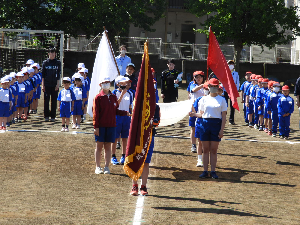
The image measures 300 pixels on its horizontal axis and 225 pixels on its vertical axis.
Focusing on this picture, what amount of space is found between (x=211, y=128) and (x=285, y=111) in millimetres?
6153

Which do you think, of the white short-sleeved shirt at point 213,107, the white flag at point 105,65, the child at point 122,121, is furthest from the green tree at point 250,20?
the white short-sleeved shirt at point 213,107

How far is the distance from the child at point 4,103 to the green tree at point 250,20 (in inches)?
855

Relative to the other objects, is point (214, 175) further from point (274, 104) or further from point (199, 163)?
point (274, 104)

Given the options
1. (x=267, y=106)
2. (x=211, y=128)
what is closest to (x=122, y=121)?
(x=211, y=128)

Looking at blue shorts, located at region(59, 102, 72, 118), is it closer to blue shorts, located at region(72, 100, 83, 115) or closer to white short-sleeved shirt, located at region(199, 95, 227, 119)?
blue shorts, located at region(72, 100, 83, 115)

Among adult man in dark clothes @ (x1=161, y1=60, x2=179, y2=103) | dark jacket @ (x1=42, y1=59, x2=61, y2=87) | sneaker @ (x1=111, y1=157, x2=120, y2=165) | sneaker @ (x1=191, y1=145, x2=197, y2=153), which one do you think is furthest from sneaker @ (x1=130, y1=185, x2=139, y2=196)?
dark jacket @ (x1=42, y1=59, x2=61, y2=87)

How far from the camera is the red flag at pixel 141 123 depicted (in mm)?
8766

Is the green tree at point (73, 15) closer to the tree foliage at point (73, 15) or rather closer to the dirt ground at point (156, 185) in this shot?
the tree foliage at point (73, 15)

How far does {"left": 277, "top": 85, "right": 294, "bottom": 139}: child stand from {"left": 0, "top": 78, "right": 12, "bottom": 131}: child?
25.8ft

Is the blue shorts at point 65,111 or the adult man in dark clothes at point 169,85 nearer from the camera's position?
the adult man in dark clothes at point 169,85

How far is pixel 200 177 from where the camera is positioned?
1073cm

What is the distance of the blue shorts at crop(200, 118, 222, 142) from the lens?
34.8ft

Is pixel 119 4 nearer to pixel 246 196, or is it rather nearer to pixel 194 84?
pixel 194 84

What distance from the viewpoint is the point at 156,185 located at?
9.98 metres
